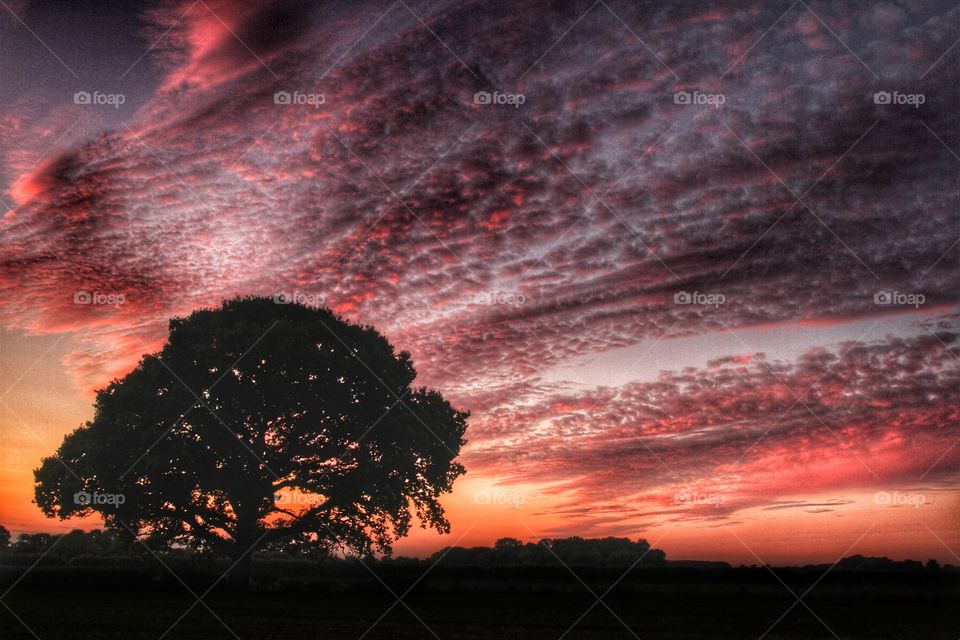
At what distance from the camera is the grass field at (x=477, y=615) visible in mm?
22000

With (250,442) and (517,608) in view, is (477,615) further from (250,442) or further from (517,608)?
(250,442)

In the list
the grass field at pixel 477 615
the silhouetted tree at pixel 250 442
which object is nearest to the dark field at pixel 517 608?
the grass field at pixel 477 615

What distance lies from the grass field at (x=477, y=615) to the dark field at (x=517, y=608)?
0.19 feet

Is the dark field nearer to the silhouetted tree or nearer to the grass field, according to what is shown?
the grass field

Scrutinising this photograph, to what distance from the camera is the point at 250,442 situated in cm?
3891

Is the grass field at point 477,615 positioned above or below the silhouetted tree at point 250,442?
below

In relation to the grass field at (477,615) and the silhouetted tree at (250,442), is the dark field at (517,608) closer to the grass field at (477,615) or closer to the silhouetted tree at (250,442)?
the grass field at (477,615)

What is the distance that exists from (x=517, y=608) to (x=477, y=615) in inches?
155

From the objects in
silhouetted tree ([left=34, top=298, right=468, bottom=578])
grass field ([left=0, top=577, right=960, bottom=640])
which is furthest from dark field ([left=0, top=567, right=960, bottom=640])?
silhouetted tree ([left=34, top=298, right=468, bottom=578])

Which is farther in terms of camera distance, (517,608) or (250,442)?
(250,442)

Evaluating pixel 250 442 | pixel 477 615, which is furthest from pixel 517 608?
pixel 250 442

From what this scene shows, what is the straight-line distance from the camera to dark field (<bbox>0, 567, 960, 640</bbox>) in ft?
73.6

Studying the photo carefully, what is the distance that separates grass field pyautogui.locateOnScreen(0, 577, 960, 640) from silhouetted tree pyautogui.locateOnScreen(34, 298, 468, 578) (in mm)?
4106

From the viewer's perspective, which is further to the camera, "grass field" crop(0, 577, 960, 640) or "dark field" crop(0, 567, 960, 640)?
"dark field" crop(0, 567, 960, 640)
